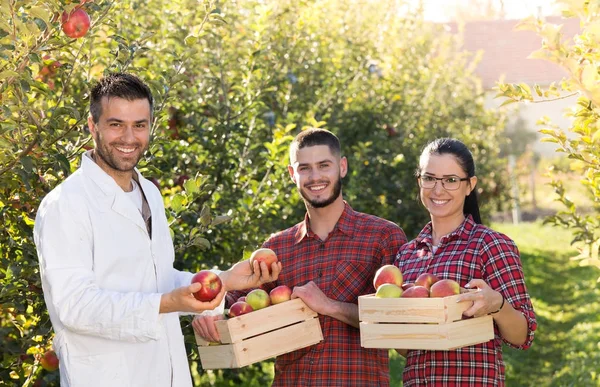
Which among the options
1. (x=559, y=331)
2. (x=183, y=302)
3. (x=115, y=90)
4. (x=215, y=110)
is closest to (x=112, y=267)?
(x=183, y=302)

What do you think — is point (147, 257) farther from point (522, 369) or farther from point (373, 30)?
point (373, 30)

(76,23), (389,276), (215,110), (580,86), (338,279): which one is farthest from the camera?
(215,110)

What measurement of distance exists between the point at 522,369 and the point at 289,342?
478 centimetres

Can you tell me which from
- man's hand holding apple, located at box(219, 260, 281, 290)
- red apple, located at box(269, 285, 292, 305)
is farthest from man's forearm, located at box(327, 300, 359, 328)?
man's hand holding apple, located at box(219, 260, 281, 290)

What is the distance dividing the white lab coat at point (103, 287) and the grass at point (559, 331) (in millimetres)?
4223

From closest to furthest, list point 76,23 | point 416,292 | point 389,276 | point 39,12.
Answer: point 39,12
point 416,292
point 389,276
point 76,23

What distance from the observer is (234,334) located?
3064mm

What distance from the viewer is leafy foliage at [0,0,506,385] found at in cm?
340

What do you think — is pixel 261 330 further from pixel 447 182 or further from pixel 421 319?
pixel 447 182

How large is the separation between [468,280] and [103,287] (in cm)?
121

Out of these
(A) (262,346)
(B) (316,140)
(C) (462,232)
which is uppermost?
(B) (316,140)

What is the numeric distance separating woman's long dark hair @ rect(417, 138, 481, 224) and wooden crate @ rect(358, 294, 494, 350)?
526 mm

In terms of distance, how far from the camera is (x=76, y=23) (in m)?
3.21

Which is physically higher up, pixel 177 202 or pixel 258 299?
pixel 177 202
